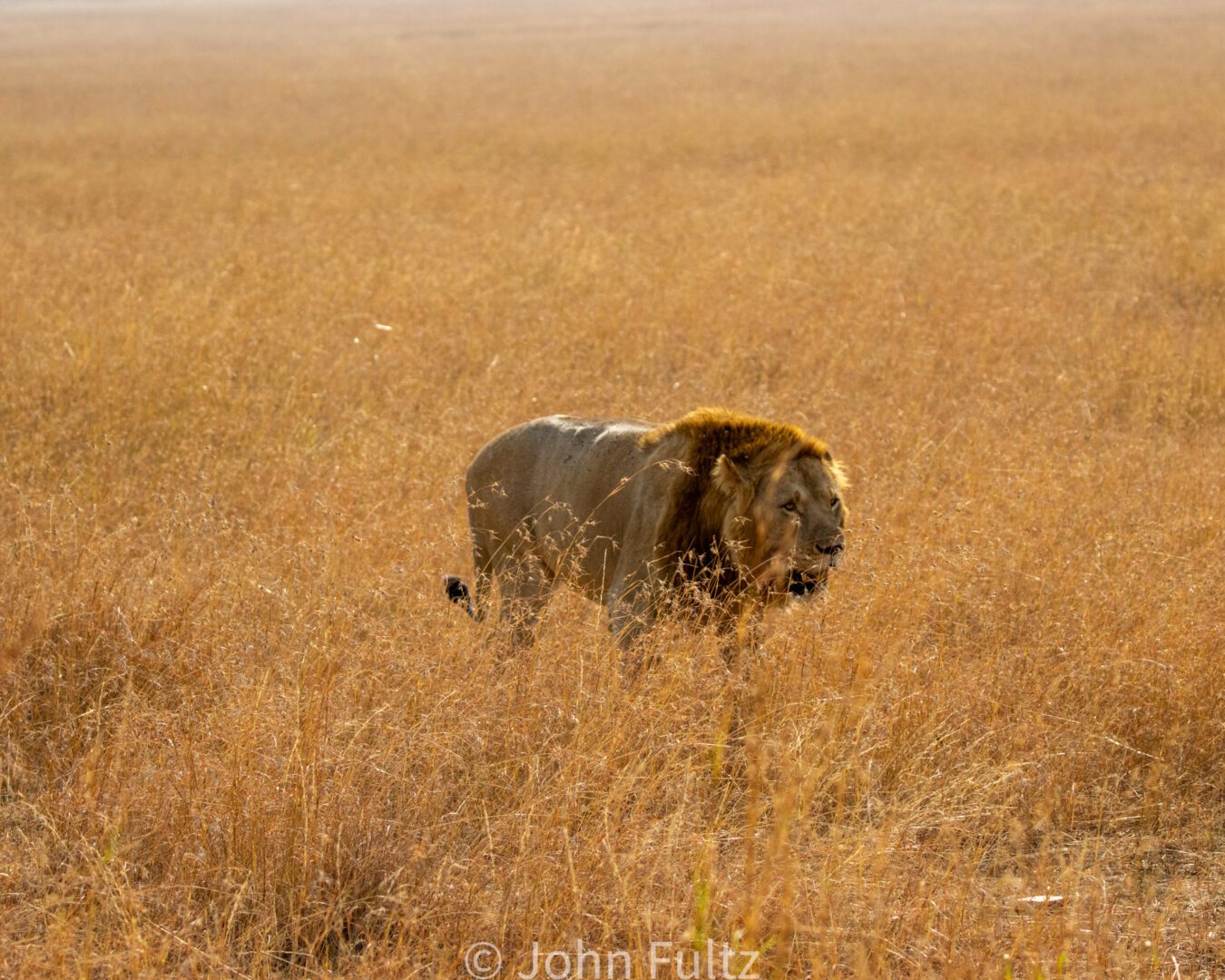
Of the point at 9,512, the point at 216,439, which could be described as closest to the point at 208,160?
the point at 216,439

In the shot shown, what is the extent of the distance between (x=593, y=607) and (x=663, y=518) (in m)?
1.03

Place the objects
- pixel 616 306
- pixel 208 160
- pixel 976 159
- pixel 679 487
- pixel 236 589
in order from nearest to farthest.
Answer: pixel 679 487, pixel 236 589, pixel 616 306, pixel 976 159, pixel 208 160

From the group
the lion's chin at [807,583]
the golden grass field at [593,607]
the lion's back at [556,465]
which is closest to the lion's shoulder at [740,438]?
the lion's back at [556,465]

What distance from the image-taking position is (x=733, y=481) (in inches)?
166

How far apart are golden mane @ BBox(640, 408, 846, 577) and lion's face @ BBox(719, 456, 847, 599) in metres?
0.07

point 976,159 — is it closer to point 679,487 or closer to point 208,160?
point 208,160

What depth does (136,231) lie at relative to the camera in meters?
13.1

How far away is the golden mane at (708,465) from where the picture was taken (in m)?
4.29

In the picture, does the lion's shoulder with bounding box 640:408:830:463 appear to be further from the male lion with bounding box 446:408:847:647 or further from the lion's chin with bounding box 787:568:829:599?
the lion's chin with bounding box 787:568:829:599

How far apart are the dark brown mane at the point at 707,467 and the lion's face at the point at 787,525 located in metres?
0.07

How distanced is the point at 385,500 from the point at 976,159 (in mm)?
13553

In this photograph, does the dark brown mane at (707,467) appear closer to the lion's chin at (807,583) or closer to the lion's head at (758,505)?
the lion's head at (758,505)

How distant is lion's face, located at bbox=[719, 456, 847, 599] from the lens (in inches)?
162

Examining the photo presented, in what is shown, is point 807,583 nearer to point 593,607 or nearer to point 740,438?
point 740,438
